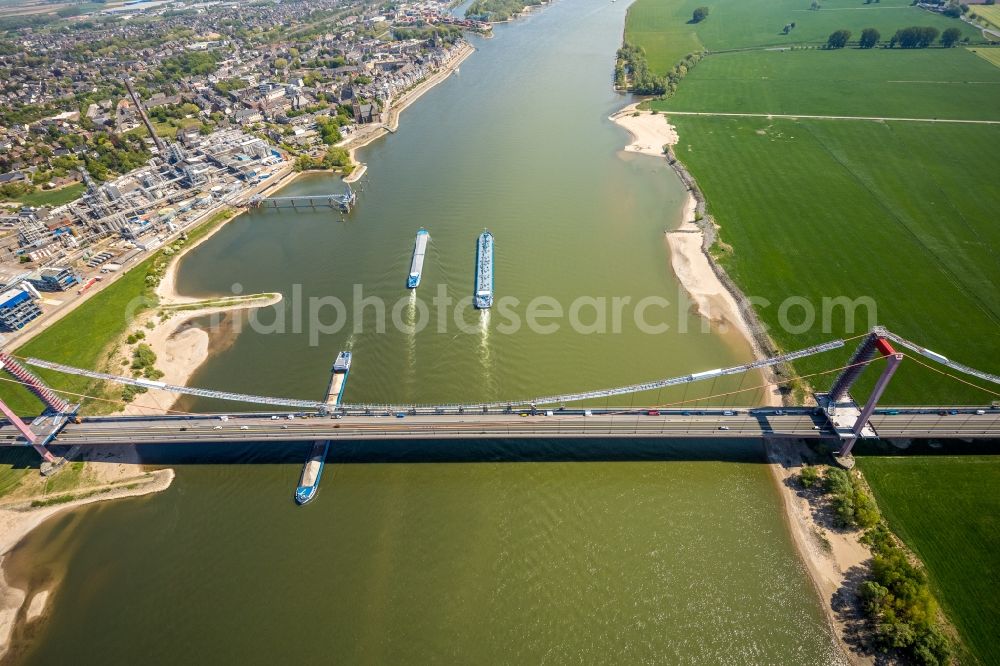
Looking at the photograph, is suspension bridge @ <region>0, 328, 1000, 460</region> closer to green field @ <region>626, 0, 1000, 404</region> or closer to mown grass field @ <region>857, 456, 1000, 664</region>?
mown grass field @ <region>857, 456, 1000, 664</region>

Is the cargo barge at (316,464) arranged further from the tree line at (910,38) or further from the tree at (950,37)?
the tree at (950,37)

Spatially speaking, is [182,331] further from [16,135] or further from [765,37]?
[765,37]

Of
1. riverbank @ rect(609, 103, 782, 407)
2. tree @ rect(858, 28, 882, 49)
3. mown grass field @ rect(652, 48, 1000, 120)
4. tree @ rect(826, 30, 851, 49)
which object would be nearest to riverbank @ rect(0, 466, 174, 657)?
riverbank @ rect(609, 103, 782, 407)

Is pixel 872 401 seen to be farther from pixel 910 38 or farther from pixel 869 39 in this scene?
pixel 910 38

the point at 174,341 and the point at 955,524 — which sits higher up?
the point at 955,524

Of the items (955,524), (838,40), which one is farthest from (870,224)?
(838,40)

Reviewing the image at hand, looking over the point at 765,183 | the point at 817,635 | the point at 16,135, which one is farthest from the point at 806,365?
the point at 16,135
